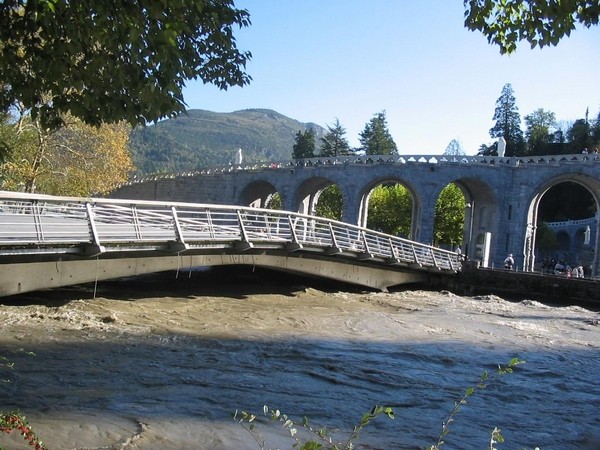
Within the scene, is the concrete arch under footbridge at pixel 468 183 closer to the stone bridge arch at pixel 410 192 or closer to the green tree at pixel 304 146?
the stone bridge arch at pixel 410 192

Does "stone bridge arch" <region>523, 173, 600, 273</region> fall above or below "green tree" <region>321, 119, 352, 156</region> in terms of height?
below

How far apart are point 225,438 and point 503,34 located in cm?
463

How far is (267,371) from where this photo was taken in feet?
27.6

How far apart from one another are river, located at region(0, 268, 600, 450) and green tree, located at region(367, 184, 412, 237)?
1688 inches

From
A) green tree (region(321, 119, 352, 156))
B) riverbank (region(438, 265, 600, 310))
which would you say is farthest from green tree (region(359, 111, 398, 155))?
riverbank (region(438, 265, 600, 310))

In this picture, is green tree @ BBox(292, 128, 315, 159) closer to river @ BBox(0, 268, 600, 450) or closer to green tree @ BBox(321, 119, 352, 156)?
green tree @ BBox(321, 119, 352, 156)

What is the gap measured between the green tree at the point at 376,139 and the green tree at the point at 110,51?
71446 mm

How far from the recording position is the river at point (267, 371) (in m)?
5.86

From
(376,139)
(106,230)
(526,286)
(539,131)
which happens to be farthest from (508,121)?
(106,230)

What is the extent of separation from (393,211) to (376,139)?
72.0ft

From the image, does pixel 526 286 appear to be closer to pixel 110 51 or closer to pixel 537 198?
pixel 537 198

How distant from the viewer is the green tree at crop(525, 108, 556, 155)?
70312 millimetres

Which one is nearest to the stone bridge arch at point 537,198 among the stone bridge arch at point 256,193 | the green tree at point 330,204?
the stone bridge arch at point 256,193

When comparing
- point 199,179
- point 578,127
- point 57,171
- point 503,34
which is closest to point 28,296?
point 503,34
